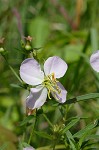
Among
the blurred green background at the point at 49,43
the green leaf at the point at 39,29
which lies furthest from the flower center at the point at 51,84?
the green leaf at the point at 39,29

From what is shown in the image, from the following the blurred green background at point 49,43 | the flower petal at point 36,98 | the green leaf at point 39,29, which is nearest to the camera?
the flower petal at point 36,98

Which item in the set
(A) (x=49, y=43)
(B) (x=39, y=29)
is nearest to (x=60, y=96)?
(A) (x=49, y=43)

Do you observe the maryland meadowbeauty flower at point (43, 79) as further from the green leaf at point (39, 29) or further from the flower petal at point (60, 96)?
the green leaf at point (39, 29)

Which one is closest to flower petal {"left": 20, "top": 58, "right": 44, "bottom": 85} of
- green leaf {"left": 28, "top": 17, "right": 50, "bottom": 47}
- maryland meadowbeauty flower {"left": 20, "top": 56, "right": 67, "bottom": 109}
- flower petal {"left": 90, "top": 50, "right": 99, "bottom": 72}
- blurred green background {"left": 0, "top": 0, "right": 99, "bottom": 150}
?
maryland meadowbeauty flower {"left": 20, "top": 56, "right": 67, "bottom": 109}

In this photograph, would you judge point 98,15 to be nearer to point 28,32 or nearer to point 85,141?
point 28,32

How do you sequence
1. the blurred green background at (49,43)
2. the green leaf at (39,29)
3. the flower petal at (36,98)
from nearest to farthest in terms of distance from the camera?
the flower petal at (36,98), the blurred green background at (49,43), the green leaf at (39,29)

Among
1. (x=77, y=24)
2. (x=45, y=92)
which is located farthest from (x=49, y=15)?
(x=45, y=92)
